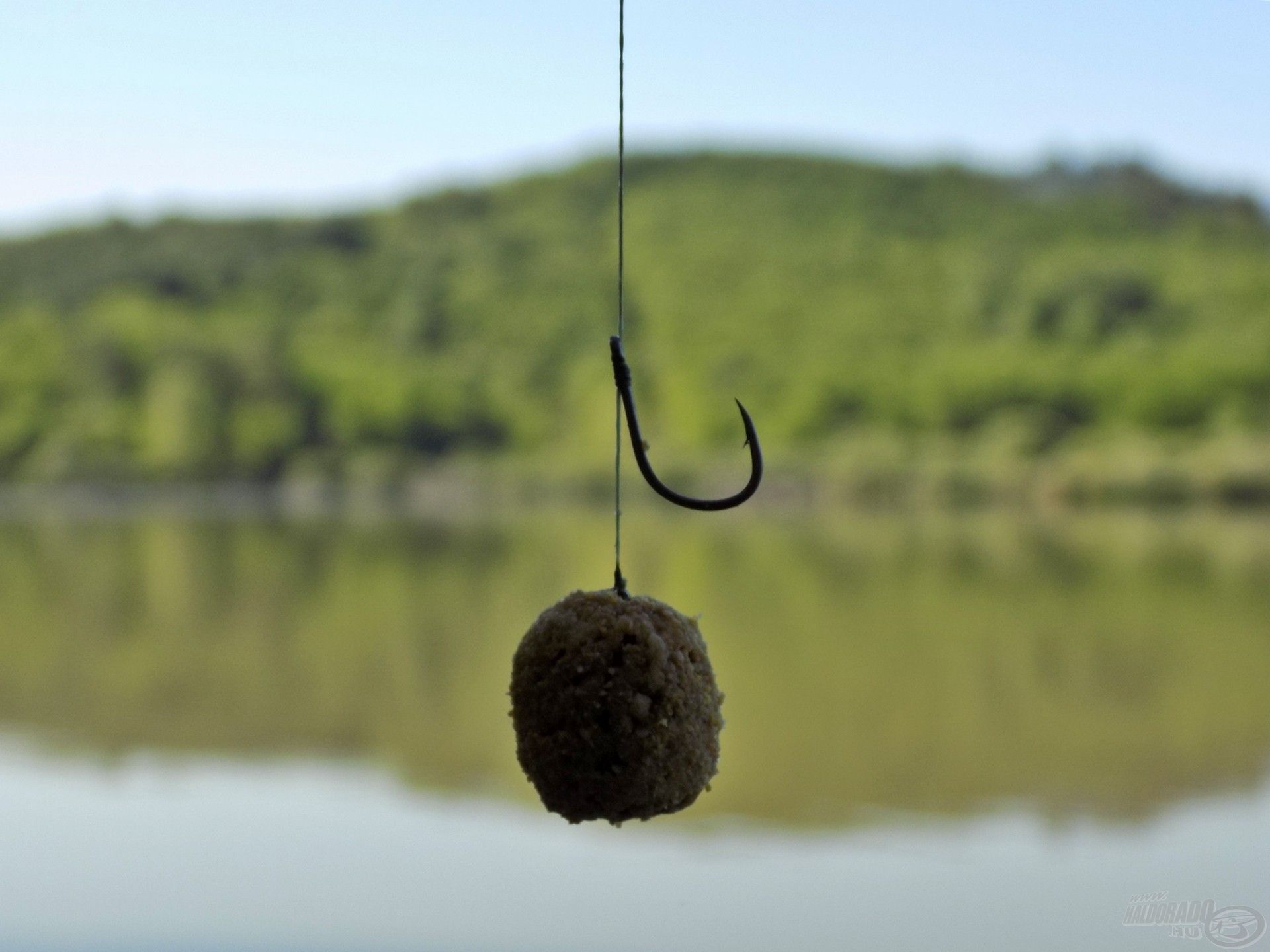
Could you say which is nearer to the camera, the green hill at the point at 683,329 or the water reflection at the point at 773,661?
the water reflection at the point at 773,661

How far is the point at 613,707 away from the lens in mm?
1295

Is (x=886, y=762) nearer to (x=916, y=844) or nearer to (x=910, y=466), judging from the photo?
(x=916, y=844)

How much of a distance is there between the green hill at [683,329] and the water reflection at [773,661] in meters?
9.83

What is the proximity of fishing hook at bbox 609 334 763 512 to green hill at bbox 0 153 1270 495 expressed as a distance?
22131mm

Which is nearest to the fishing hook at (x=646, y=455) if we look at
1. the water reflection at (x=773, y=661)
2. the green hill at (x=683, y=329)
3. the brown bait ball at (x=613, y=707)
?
the brown bait ball at (x=613, y=707)

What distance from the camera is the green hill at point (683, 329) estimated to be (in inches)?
1106

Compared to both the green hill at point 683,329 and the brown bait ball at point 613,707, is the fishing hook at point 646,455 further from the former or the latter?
the green hill at point 683,329

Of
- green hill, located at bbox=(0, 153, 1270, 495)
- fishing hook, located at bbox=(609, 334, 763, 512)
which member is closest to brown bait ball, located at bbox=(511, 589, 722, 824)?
fishing hook, located at bbox=(609, 334, 763, 512)

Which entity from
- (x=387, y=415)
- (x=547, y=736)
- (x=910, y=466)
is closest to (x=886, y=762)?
(x=547, y=736)

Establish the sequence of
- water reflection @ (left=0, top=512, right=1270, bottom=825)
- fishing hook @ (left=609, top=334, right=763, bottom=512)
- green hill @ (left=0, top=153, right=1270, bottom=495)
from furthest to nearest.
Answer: green hill @ (left=0, top=153, right=1270, bottom=495) < water reflection @ (left=0, top=512, right=1270, bottom=825) < fishing hook @ (left=609, top=334, right=763, bottom=512)

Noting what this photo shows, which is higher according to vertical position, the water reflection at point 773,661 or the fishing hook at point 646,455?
the fishing hook at point 646,455

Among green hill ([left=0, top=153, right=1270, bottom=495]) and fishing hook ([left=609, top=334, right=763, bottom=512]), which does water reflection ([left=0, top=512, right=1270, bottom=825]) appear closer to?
fishing hook ([left=609, top=334, right=763, bottom=512])

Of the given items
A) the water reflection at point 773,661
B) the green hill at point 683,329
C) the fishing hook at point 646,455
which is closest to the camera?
the fishing hook at point 646,455

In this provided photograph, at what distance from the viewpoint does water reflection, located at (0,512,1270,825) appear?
8766 millimetres
